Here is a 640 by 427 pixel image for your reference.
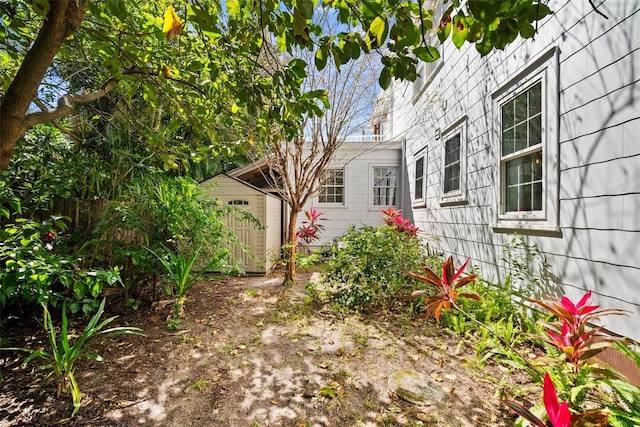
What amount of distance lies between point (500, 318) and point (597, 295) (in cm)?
115

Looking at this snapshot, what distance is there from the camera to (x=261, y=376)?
8.46ft

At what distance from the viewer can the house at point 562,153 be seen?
2.21 meters

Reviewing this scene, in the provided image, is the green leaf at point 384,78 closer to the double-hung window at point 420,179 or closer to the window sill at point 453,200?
the window sill at point 453,200

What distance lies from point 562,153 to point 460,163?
2100 millimetres

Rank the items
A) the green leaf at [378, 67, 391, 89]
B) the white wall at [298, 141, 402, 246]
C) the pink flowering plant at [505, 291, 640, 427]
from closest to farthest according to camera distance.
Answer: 1. the green leaf at [378, 67, 391, 89]
2. the pink flowering plant at [505, 291, 640, 427]
3. the white wall at [298, 141, 402, 246]

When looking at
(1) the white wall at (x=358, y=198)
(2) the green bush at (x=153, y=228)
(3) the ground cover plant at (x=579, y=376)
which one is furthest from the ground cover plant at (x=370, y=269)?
(1) the white wall at (x=358, y=198)

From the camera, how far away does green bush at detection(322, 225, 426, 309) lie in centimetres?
421

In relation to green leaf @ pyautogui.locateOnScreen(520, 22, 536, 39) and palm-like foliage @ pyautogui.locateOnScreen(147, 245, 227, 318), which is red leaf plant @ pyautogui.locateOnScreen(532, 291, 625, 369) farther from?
palm-like foliage @ pyautogui.locateOnScreen(147, 245, 227, 318)

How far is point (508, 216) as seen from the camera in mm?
3607

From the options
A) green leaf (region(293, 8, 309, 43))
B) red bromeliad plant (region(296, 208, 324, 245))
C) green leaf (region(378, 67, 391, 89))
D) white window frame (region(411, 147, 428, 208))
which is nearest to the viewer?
green leaf (region(293, 8, 309, 43))

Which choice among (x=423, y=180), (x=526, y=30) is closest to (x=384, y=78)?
(x=526, y=30)

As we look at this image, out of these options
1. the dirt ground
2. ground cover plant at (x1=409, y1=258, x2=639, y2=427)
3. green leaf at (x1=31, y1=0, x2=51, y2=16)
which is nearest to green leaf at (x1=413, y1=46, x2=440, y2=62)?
green leaf at (x1=31, y1=0, x2=51, y2=16)

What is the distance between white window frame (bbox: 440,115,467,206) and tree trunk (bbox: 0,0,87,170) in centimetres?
488

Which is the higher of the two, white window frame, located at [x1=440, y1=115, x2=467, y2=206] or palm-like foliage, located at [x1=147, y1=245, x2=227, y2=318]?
white window frame, located at [x1=440, y1=115, x2=467, y2=206]
